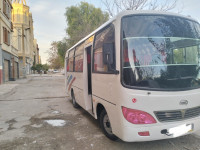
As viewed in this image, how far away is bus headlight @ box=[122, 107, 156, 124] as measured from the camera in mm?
2734

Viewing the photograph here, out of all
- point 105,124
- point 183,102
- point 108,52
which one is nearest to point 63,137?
point 105,124

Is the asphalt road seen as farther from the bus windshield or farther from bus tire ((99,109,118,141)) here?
the bus windshield

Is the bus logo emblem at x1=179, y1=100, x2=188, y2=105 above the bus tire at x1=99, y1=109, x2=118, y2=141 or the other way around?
above

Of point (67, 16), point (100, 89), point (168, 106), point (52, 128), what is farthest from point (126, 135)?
point (67, 16)

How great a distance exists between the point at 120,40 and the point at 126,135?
170cm

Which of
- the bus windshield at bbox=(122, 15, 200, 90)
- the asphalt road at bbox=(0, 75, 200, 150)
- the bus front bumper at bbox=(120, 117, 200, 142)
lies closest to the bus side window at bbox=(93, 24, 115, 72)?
the bus windshield at bbox=(122, 15, 200, 90)

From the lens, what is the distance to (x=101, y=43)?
3760 millimetres

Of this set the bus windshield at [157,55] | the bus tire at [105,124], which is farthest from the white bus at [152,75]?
the bus tire at [105,124]

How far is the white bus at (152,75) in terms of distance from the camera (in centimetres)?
274

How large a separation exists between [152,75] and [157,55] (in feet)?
1.31

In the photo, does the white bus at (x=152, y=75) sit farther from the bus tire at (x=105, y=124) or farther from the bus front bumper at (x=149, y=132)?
the bus tire at (x=105, y=124)

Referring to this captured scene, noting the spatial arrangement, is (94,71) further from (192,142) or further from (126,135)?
(192,142)

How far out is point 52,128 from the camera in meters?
4.42

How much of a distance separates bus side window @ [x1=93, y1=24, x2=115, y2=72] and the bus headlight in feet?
2.90
